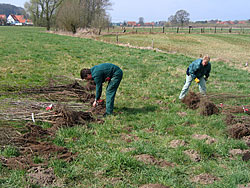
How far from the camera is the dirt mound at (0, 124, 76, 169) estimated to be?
4203mm

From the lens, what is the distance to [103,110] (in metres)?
6.96

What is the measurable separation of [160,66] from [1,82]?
8.99 m

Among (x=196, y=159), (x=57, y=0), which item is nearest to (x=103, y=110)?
(x=196, y=159)

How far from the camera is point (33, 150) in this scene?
15.3 feet

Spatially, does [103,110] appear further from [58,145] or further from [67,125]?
[58,145]

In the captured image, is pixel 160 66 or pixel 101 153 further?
pixel 160 66

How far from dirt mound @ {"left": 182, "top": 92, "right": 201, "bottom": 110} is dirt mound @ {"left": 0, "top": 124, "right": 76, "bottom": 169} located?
14.6 feet

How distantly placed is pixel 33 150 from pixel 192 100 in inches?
202

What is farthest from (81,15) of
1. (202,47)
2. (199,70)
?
(199,70)

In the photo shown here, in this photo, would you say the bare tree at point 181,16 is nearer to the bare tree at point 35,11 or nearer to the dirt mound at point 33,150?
the bare tree at point 35,11

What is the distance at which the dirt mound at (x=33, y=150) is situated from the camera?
420cm

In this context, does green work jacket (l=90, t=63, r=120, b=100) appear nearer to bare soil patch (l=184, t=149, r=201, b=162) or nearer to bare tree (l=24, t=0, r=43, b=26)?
bare soil patch (l=184, t=149, r=201, b=162)

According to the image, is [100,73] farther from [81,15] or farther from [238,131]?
[81,15]

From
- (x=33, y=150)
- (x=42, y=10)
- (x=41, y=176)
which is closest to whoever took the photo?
(x=41, y=176)
